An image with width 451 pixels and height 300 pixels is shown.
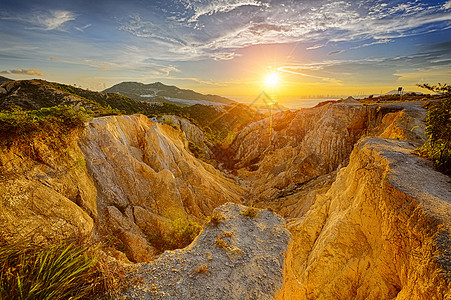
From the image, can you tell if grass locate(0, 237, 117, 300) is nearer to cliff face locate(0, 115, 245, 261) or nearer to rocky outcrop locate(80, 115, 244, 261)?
cliff face locate(0, 115, 245, 261)

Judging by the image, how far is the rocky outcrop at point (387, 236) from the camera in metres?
5.27

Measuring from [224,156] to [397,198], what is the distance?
143ft

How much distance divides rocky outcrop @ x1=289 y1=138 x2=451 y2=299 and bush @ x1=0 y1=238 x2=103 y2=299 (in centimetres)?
795

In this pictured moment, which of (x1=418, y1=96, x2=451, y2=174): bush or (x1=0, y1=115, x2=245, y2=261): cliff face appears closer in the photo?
(x1=0, y1=115, x2=245, y2=261): cliff face

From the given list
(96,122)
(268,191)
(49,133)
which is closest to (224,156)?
(268,191)

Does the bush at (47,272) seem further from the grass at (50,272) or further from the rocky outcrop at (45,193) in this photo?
the rocky outcrop at (45,193)

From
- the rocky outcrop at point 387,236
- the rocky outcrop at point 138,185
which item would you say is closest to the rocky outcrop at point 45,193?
the rocky outcrop at point 138,185

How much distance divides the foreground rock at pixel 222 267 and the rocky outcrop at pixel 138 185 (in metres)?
6.27

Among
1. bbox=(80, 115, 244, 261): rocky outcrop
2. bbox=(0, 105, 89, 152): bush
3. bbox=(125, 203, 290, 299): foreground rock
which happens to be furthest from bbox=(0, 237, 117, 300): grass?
bbox=(0, 105, 89, 152): bush

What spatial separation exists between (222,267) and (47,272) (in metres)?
4.29

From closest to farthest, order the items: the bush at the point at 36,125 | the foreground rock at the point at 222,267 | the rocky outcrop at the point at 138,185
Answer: the foreground rock at the point at 222,267 → the bush at the point at 36,125 → the rocky outcrop at the point at 138,185

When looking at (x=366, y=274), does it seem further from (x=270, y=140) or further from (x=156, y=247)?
(x=270, y=140)

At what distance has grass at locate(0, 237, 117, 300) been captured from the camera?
129 inches

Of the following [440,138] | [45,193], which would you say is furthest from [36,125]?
[440,138]
